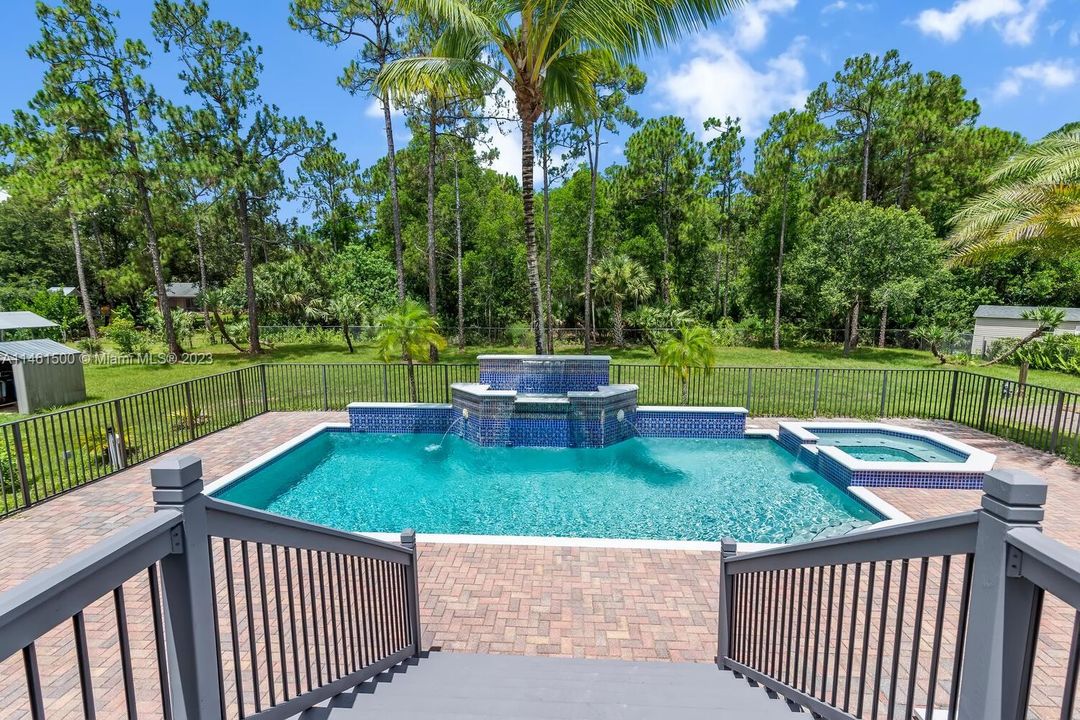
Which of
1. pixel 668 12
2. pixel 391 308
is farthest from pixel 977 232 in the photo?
pixel 391 308

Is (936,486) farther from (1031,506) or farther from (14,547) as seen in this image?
(14,547)

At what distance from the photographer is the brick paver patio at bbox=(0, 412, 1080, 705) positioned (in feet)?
12.3

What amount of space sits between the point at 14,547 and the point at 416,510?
4188 millimetres

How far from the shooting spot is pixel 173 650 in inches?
53.2

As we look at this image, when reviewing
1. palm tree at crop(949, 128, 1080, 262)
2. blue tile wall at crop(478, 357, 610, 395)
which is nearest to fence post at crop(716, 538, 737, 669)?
blue tile wall at crop(478, 357, 610, 395)

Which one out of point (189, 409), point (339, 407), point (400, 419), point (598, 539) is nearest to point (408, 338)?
point (400, 419)

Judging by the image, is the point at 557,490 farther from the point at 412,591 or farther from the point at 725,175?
the point at 725,175

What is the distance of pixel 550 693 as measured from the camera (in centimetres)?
262

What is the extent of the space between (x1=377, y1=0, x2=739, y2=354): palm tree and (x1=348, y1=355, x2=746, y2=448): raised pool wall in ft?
7.13

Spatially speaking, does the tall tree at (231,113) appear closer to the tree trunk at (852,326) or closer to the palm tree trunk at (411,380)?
the palm tree trunk at (411,380)

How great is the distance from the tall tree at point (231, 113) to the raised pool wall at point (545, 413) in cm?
1468

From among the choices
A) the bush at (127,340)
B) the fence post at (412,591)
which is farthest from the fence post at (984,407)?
the bush at (127,340)

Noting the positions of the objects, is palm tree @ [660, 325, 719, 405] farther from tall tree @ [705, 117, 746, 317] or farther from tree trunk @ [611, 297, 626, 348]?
tall tree @ [705, 117, 746, 317]

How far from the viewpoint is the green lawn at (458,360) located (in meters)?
15.4
